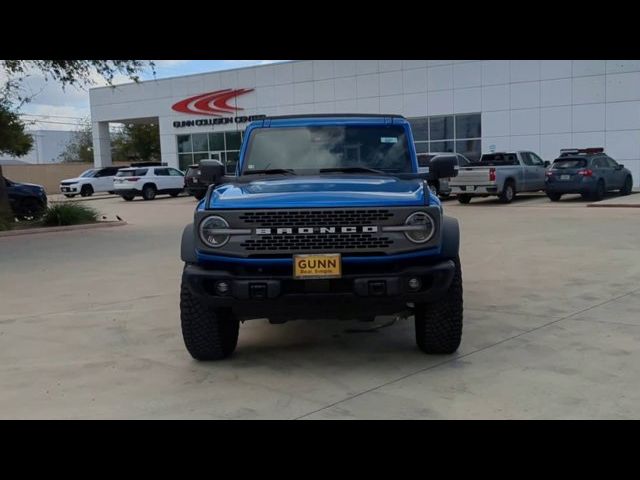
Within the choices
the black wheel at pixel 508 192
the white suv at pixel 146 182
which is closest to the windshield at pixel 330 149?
the black wheel at pixel 508 192

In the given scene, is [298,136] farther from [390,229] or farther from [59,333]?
[59,333]

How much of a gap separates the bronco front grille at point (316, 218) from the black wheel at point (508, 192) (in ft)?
57.5

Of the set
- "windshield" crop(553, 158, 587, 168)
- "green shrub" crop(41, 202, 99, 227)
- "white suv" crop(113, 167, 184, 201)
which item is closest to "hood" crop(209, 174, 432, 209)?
"green shrub" crop(41, 202, 99, 227)

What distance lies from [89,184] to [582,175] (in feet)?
85.1

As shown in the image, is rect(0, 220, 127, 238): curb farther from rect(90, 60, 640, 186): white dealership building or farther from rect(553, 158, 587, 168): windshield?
rect(553, 158, 587, 168): windshield

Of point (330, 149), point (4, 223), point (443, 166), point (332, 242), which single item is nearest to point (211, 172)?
point (330, 149)

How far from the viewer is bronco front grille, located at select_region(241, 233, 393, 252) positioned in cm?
454

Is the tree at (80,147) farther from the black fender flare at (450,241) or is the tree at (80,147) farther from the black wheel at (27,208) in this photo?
the black fender flare at (450,241)

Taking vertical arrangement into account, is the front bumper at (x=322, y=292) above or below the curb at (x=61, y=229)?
above

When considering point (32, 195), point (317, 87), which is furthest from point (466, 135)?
point (32, 195)

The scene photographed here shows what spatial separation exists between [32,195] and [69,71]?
4.95 meters

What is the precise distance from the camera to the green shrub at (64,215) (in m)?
16.8

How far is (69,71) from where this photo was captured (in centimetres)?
1572

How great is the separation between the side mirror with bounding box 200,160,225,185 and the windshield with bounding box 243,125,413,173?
0.95ft
